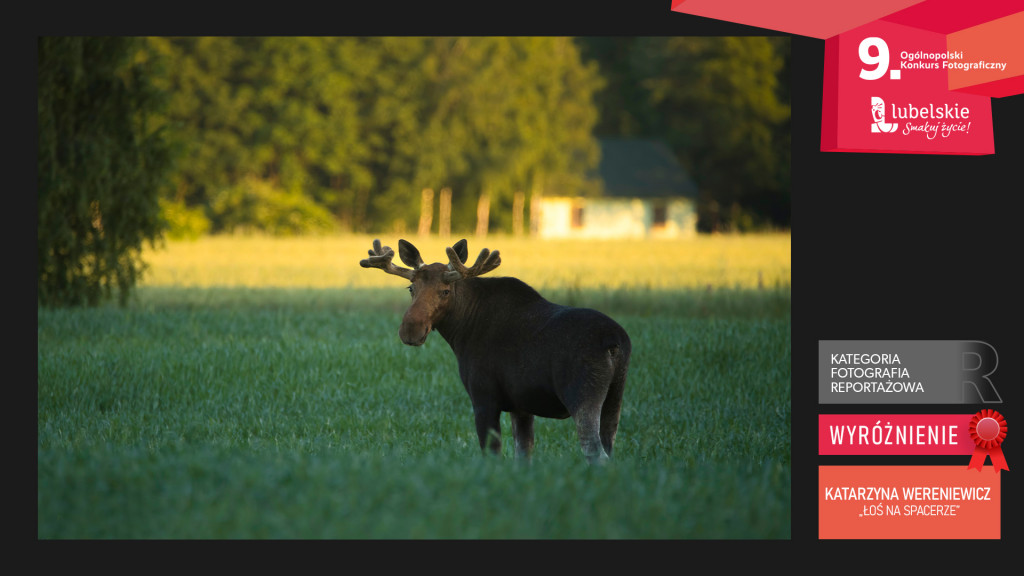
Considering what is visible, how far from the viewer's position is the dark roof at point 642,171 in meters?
67.6

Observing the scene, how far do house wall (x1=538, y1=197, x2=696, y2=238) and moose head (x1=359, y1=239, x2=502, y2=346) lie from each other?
2386 inches

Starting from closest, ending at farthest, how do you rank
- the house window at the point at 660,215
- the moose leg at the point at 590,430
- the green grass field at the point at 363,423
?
the green grass field at the point at 363,423 < the moose leg at the point at 590,430 < the house window at the point at 660,215

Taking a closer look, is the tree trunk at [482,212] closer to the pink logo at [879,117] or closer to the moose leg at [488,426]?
the moose leg at [488,426]

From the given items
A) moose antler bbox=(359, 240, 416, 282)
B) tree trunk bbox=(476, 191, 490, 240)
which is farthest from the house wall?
moose antler bbox=(359, 240, 416, 282)

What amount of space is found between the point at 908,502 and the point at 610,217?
64.6 m

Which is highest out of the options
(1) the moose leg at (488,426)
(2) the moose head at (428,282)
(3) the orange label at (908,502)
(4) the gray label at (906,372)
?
(2) the moose head at (428,282)

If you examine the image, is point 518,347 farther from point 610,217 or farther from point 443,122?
point 610,217

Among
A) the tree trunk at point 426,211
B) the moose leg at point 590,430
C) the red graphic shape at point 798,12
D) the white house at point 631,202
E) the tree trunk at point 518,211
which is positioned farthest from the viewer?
the white house at point 631,202

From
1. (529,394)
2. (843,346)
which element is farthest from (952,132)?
(529,394)

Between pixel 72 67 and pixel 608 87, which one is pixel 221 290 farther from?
pixel 608 87

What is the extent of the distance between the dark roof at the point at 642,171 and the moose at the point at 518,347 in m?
58.9

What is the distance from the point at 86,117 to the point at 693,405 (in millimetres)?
14118

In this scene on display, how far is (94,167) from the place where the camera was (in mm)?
19859

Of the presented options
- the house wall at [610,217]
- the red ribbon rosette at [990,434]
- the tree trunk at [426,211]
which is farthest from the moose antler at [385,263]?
the house wall at [610,217]
